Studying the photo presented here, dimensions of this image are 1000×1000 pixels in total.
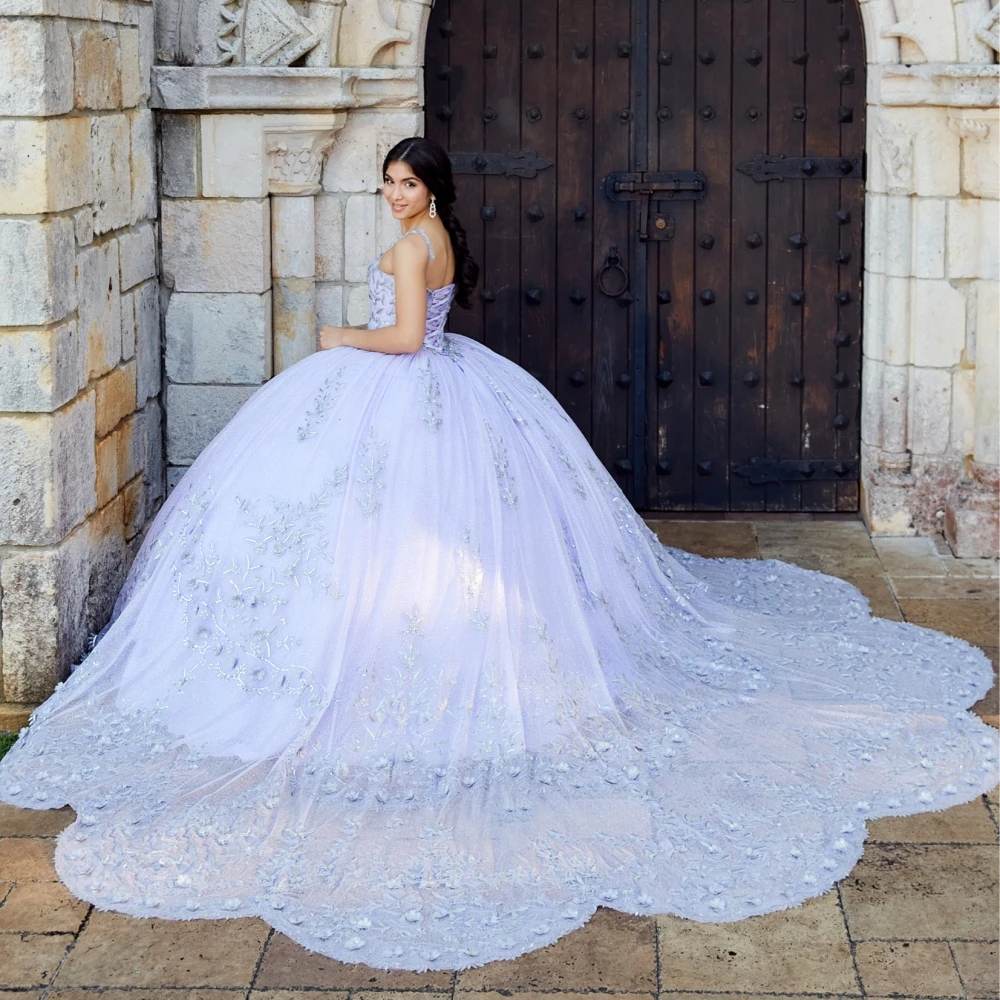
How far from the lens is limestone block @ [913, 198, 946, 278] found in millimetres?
5602

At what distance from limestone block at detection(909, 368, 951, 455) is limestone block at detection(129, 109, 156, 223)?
8.66 ft

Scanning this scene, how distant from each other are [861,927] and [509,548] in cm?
131

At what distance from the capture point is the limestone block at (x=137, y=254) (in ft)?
16.2

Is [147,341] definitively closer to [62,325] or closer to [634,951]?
[62,325]

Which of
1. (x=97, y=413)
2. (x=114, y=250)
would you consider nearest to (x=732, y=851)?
(x=97, y=413)

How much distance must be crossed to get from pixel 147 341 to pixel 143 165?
55 centimetres

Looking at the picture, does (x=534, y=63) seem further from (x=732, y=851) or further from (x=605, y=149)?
(x=732, y=851)

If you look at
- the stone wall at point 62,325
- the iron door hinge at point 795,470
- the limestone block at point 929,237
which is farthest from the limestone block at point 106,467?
the limestone block at point 929,237

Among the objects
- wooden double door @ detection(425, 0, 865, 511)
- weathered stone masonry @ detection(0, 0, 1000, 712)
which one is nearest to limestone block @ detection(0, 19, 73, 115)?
weathered stone masonry @ detection(0, 0, 1000, 712)

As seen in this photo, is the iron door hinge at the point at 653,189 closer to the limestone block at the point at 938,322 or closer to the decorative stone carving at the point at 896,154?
the decorative stone carving at the point at 896,154

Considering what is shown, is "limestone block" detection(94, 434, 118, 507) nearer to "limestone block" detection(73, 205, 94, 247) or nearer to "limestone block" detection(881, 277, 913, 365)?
"limestone block" detection(73, 205, 94, 247)

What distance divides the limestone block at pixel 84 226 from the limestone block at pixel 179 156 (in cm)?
77

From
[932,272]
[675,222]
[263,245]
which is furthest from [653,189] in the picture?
[263,245]

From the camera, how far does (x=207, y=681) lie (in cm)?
407
